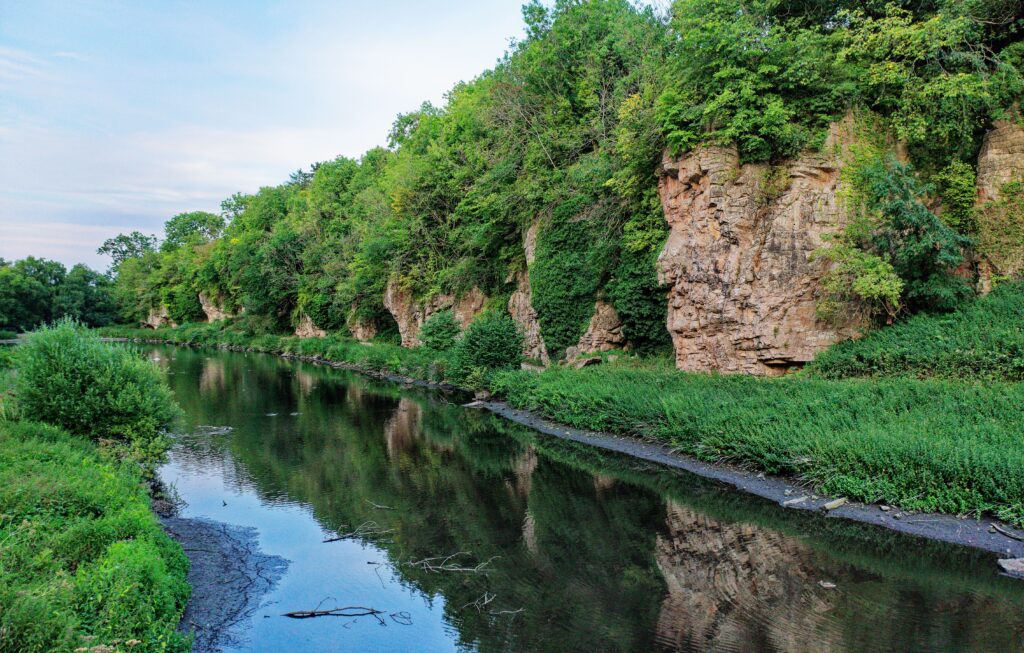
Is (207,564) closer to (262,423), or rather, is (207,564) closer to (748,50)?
(262,423)

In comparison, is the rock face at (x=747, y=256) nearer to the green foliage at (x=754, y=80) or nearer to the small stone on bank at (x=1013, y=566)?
the green foliage at (x=754, y=80)

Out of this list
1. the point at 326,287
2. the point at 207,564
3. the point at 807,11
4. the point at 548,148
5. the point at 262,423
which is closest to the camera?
the point at 207,564

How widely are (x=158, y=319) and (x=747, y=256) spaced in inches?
3489

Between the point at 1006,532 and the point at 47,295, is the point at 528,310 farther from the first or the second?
the point at 47,295

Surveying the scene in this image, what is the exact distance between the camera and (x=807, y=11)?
60.7 ft

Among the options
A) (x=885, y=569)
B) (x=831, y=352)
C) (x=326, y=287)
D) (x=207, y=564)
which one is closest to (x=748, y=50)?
(x=831, y=352)

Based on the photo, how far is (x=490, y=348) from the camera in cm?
2672

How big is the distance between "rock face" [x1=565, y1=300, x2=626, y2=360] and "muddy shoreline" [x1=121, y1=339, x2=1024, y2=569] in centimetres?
479

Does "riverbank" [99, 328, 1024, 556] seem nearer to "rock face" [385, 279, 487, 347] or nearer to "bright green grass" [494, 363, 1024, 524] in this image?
"bright green grass" [494, 363, 1024, 524]

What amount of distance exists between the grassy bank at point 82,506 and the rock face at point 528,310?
16511 mm

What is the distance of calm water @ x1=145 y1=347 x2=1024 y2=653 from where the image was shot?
8172 mm

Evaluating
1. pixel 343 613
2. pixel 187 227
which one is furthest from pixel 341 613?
pixel 187 227

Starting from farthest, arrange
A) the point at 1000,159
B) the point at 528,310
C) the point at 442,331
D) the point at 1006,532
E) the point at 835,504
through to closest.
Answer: the point at 442,331 < the point at 528,310 < the point at 1000,159 < the point at 835,504 < the point at 1006,532

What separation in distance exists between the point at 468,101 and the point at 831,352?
2953 centimetres
